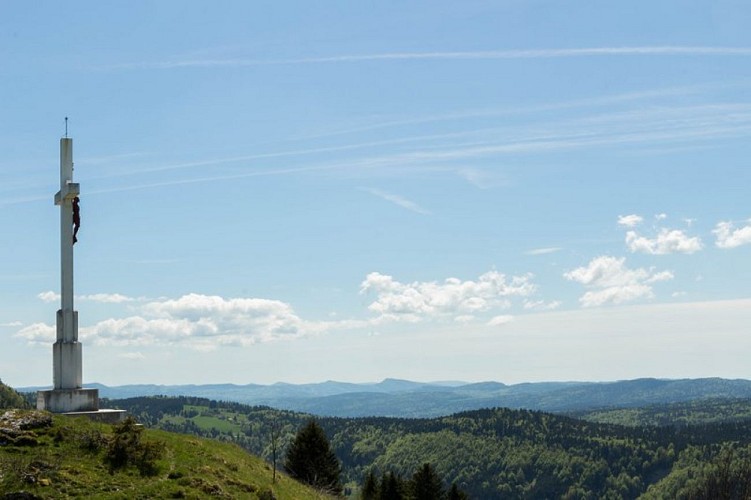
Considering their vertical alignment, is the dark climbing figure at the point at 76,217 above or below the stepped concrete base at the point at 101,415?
above

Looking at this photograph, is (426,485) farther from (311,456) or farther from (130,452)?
(130,452)

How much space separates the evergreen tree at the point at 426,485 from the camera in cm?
7480

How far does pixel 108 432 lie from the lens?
3506 cm

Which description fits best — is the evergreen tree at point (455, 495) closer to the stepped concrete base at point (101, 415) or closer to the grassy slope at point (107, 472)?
the grassy slope at point (107, 472)

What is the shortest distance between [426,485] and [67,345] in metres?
44.4

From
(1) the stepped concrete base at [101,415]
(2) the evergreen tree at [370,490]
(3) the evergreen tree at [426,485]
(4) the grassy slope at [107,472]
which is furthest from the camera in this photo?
(3) the evergreen tree at [426,485]

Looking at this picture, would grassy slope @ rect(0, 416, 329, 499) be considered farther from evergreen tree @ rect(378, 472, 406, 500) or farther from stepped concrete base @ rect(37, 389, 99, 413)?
evergreen tree @ rect(378, 472, 406, 500)

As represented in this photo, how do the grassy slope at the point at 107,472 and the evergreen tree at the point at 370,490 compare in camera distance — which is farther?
the evergreen tree at the point at 370,490

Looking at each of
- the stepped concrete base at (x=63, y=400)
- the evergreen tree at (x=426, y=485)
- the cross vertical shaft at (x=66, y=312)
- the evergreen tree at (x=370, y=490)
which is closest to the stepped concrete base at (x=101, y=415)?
the stepped concrete base at (x=63, y=400)

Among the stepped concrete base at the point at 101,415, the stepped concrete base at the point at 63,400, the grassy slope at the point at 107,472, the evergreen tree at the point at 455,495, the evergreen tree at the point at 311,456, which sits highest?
the stepped concrete base at the point at 63,400

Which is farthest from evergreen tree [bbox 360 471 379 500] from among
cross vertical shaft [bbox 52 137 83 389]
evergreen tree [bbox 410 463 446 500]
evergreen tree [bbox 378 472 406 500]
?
cross vertical shaft [bbox 52 137 83 389]

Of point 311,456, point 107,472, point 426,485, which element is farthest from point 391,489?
point 107,472

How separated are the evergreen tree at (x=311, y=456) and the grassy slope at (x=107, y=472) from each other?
3027cm

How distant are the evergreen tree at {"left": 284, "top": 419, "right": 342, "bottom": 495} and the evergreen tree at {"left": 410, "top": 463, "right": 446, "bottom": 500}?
25.9 feet
